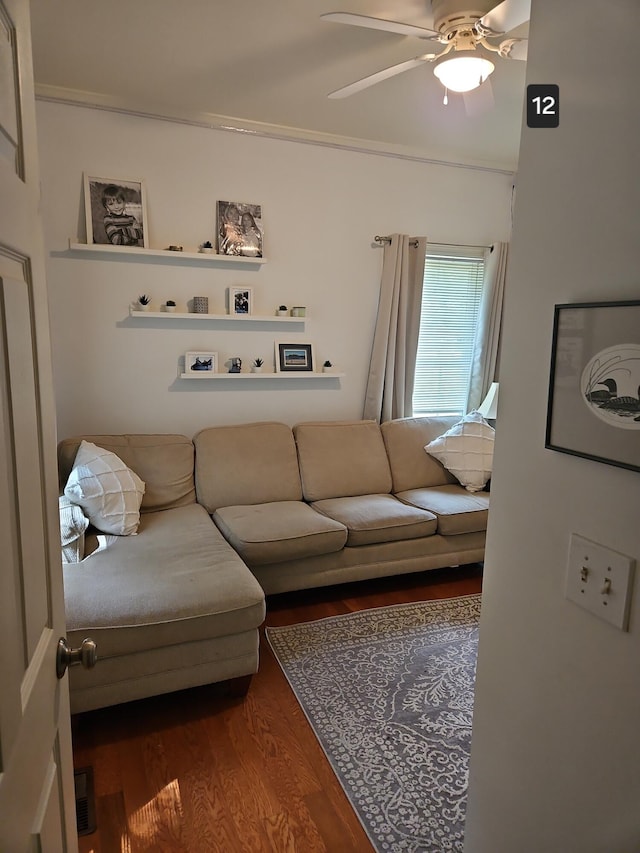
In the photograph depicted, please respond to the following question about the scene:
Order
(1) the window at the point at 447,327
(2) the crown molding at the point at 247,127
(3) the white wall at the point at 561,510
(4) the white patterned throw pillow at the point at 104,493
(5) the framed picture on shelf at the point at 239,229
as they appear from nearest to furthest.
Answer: (3) the white wall at the point at 561,510 → (4) the white patterned throw pillow at the point at 104,493 → (2) the crown molding at the point at 247,127 → (5) the framed picture on shelf at the point at 239,229 → (1) the window at the point at 447,327

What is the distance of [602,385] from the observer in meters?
0.89

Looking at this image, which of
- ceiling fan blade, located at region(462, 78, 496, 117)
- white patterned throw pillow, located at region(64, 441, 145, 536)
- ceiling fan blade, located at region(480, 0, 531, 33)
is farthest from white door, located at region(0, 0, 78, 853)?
ceiling fan blade, located at region(462, 78, 496, 117)

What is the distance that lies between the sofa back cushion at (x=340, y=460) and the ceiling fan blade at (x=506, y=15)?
2.33 metres

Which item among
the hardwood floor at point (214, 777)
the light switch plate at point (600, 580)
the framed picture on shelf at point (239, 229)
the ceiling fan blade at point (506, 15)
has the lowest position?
the hardwood floor at point (214, 777)

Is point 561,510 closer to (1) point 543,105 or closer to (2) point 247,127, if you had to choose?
(1) point 543,105

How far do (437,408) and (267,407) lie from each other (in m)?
1.43

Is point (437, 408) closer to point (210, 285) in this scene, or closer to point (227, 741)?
point (210, 285)

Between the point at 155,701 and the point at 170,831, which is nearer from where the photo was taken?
the point at 170,831

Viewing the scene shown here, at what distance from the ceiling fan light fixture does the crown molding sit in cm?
159

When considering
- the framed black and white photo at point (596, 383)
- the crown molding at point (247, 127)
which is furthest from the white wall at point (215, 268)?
the framed black and white photo at point (596, 383)

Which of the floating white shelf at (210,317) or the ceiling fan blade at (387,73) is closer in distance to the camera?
the ceiling fan blade at (387,73)

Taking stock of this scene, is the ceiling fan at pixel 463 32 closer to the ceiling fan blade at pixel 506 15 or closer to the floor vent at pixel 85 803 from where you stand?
the ceiling fan blade at pixel 506 15

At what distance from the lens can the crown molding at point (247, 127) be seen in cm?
301

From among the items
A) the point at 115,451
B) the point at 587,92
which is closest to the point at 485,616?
the point at 587,92
